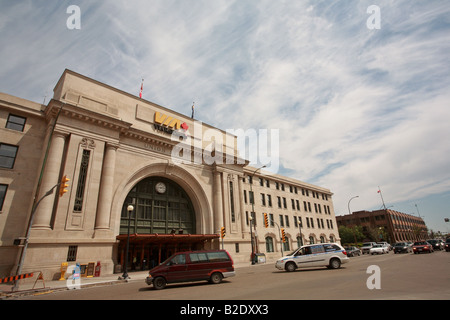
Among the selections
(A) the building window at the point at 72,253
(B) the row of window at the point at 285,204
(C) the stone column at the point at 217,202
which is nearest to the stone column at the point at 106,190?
(A) the building window at the point at 72,253

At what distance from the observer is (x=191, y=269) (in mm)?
13711

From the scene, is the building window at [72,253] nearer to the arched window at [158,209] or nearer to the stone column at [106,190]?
the stone column at [106,190]

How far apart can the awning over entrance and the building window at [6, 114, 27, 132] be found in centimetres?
1381

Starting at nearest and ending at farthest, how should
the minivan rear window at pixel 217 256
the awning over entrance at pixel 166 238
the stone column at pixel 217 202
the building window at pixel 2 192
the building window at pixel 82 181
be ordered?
the minivan rear window at pixel 217 256
the building window at pixel 2 192
the building window at pixel 82 181
the awning over entrance at pixel 166 238
the stone column at pixel 217 202

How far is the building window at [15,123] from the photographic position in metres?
22.5

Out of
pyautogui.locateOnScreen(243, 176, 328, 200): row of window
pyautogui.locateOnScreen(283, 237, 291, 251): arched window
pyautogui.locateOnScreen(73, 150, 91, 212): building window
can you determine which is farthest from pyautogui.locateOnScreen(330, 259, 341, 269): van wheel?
pyautogui.locateOnScreen(283, 237, 291, 251): arched window

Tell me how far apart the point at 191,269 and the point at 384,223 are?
10008 centimetres

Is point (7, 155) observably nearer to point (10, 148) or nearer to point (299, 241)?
point (10, 148)

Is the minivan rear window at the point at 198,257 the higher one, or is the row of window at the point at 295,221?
the row of window at the point at 295,221

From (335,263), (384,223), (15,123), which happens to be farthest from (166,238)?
(384,223)

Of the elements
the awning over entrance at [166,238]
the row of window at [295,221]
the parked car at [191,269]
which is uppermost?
the row of window at [295,221]

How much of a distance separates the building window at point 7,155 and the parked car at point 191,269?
17.8m
